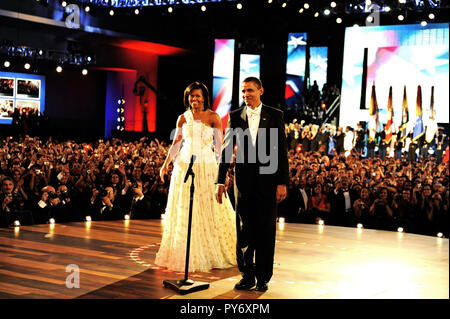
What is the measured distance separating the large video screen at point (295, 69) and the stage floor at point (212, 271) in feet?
58.7

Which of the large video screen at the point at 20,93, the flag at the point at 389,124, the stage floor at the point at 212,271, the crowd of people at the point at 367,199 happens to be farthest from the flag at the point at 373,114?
the stage floor at the point at 212,271

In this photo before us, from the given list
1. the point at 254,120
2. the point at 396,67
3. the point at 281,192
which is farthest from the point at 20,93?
the point at 281,192

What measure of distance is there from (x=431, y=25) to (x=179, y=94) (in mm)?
10377

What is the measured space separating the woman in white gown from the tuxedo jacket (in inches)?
35.1

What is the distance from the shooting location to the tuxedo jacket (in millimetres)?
4746

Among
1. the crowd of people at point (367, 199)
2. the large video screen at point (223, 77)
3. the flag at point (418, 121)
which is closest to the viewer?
the crowd of people at point (367, 199)

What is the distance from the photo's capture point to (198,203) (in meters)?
5.77

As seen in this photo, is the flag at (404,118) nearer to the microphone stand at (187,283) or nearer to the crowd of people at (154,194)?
the crowd of people at (154,194)

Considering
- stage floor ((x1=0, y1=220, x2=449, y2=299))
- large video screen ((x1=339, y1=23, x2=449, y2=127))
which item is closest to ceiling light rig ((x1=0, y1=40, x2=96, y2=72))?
large video screen ((x1=339, y1=23, x2=449, y2=127))

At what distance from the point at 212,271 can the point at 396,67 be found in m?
18.4

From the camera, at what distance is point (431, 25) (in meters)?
21.9

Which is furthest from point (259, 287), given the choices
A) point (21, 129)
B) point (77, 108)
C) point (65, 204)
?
point (77, 108)

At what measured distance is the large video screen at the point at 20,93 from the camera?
2425 cm

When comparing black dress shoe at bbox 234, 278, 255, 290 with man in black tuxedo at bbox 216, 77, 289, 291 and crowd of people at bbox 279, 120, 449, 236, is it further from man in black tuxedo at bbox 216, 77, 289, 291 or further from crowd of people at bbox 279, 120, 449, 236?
crowd of people at bbox 279, 120, 449, 236
